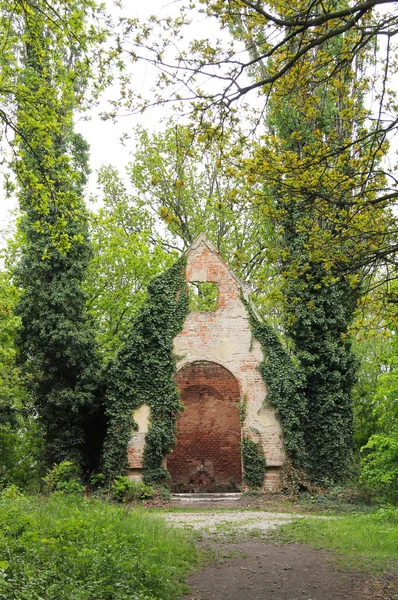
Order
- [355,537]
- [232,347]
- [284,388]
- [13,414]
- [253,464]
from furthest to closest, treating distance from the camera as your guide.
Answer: [13,414]
[232,347]
[284,388]
[253,464]
[355,537]

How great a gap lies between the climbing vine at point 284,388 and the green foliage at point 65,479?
619 centimetres

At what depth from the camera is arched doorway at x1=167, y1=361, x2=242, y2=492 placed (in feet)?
76.1

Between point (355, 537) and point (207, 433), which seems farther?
point (207, 433)

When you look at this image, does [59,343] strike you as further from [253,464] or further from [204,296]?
[204,296]

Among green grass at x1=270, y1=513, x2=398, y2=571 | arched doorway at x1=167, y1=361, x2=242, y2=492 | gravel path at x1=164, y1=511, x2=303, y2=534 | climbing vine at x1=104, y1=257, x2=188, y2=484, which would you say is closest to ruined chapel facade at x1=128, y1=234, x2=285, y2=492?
arched doorway at x1=167, y1=361, x2=242, y2=492

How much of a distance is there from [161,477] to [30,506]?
9.45 meters

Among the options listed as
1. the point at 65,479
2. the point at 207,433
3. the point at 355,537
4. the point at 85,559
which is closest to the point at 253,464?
the point at 207,433

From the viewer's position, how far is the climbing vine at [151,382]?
18.7 meters

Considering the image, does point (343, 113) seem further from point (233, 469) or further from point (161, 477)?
point (233, 469)

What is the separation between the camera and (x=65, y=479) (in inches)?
723

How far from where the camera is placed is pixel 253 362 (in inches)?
781

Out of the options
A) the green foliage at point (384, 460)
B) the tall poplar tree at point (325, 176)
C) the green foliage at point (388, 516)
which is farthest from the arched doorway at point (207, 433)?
the tall poplar tree at point (325, 176)

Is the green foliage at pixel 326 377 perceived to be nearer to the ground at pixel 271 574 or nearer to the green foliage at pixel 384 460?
the green foliage at pixel 384 460

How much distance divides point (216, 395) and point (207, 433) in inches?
57.2
